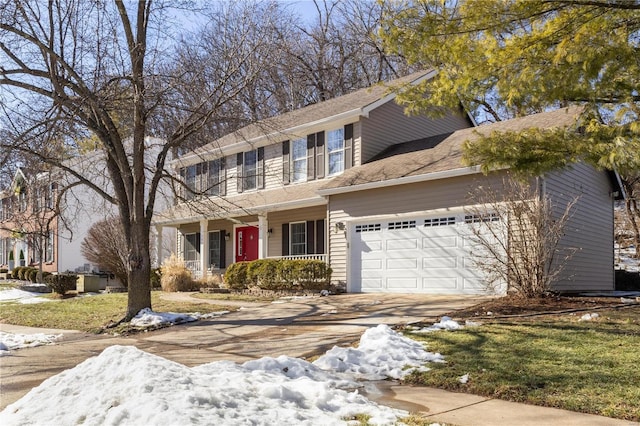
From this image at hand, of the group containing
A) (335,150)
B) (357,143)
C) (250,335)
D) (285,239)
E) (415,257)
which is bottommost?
(250,335)

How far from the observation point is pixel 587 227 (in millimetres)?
16141

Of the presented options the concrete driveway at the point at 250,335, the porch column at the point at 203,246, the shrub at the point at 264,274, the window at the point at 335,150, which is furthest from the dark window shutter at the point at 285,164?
the concrete driveway at the point at 250,335

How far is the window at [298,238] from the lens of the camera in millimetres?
20256

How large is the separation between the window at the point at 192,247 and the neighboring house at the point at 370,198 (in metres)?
1.27

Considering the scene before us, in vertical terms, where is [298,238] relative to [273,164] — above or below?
below

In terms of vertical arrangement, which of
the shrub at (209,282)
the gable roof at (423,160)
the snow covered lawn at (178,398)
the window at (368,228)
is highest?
the gable roof at (423,160)

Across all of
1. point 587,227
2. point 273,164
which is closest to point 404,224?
point 587,227

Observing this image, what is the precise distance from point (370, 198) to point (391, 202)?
0.77 meters

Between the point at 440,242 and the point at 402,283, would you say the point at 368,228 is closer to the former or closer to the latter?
the point at 402,283

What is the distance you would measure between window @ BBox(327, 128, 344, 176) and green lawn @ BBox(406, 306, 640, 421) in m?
10.6

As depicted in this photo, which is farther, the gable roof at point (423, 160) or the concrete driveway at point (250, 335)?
the gable roof at point (423, 160)

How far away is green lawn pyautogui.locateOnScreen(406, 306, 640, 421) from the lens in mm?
5516

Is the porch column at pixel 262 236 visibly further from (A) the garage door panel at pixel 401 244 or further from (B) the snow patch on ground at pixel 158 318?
(B) the snow patch on ground at pixel 158 318

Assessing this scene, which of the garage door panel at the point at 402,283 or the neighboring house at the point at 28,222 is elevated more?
the neighboring house at the point at 28,222
